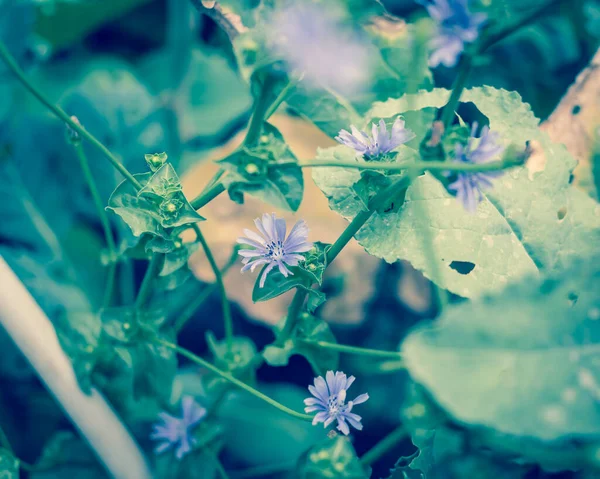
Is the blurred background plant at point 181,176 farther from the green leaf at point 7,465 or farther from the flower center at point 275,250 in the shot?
the flower center at point 275,250

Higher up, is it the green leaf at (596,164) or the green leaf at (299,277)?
the green leaf at (596,164)

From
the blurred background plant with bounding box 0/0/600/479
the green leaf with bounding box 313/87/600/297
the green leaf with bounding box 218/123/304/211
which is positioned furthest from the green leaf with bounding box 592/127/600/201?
the green leaf with bounding box 218/123/304/211

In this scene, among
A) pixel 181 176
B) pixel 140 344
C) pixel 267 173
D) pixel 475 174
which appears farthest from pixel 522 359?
pixel 181 176

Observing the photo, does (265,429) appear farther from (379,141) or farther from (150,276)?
(379,141)

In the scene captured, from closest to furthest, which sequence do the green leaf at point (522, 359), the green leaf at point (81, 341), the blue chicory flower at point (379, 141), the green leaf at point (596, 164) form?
the green leaf at point (522, 359)
the blue chicory flower at point (379, 141)
the green leaf at point (81, 341)
the green leaf at point (596, 164)

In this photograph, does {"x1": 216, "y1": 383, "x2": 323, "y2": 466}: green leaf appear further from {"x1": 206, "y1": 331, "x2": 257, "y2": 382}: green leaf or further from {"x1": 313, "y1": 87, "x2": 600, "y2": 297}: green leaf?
{"x1": 313, "y1": 87, "x2": 600, "y2": 297}: green leaf

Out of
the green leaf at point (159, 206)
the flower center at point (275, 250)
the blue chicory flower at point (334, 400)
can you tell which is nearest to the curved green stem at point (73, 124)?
the green leaf at point (159, 206)
